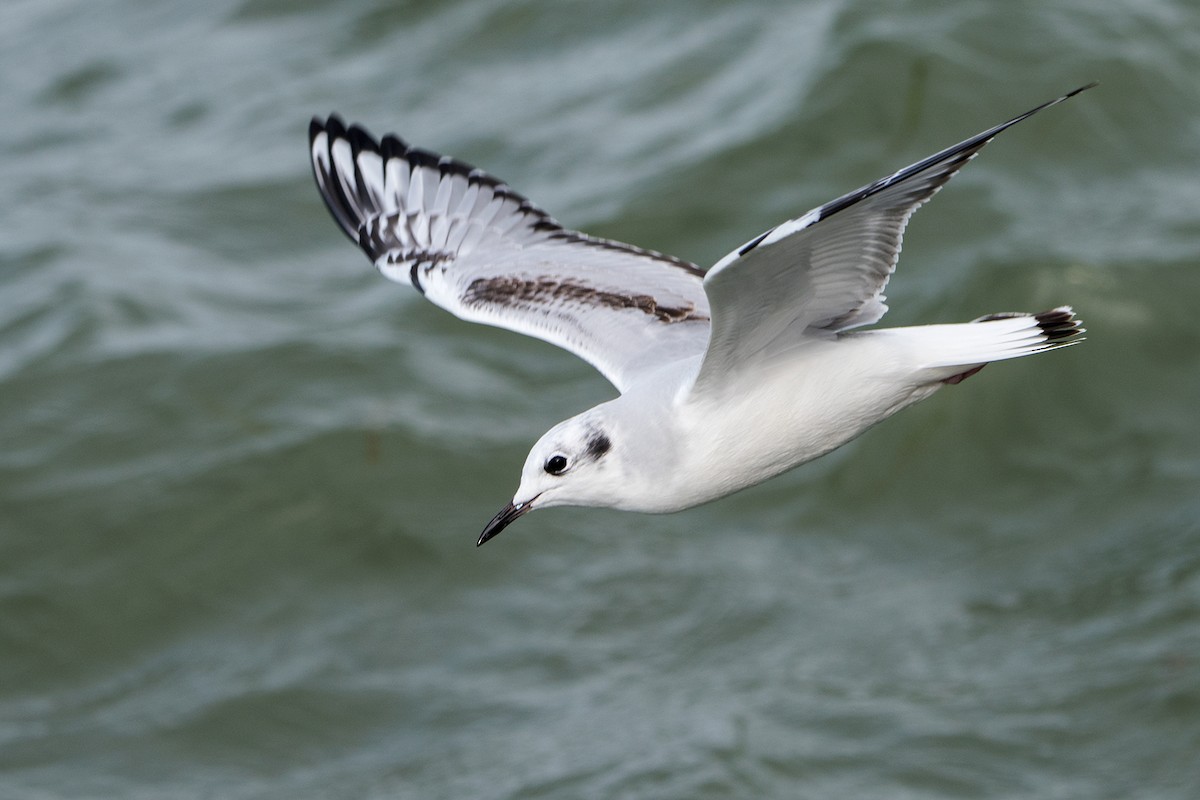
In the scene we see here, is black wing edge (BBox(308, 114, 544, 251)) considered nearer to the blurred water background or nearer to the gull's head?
the gull's head

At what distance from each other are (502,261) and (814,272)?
207 cm

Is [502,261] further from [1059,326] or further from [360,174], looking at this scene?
[1059,326]

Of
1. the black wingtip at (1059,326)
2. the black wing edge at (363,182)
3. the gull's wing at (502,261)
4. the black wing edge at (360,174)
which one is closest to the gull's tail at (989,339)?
the black wingtip at (1059,326)

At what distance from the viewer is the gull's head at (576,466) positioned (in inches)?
203

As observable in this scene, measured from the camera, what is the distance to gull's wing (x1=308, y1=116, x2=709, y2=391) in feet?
19.8

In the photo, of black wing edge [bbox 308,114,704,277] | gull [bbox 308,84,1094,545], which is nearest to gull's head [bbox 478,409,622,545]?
gull [bbox 308,84,1094,545]

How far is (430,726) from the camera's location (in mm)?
10234

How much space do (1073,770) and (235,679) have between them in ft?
16.5

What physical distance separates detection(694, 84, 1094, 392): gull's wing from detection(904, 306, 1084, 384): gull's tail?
0.20 metres

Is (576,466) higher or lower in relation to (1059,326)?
lower

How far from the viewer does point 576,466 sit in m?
5.17

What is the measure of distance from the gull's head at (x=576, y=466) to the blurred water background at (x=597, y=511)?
4.61 meters

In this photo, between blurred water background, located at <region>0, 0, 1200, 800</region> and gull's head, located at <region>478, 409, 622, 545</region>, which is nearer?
gull's head, located at <region>478, 409, 622, 545</region>

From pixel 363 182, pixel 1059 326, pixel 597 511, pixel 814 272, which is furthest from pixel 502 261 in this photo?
pixel 597 511
